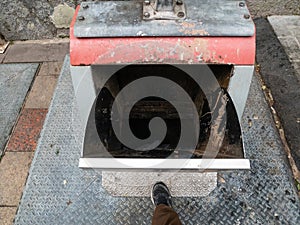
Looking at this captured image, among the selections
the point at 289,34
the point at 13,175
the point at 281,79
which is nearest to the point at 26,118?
the point at 13,175

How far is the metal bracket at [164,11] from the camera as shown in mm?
1251

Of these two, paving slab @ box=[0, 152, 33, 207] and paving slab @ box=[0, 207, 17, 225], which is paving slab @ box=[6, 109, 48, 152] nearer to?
paving slab @ box=[0, 152, 33, 207]

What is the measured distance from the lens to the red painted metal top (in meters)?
1.22

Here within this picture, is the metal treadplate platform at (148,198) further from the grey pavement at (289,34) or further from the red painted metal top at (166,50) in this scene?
the grey pavement at (289,34)

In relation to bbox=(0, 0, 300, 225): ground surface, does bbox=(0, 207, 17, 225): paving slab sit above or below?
below

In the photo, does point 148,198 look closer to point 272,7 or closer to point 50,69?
point 50,69

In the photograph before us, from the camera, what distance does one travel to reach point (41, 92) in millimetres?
2410

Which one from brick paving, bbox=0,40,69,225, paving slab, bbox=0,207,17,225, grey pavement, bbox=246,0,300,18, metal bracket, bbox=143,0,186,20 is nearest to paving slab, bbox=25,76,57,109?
brick paving, bbox=0,40,69,225

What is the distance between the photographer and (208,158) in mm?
1257

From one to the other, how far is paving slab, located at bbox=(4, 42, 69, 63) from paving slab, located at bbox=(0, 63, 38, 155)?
9cm

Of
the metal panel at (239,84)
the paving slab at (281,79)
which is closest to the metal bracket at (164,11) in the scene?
the metal panel at (239,84)

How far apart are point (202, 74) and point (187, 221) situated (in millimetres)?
763

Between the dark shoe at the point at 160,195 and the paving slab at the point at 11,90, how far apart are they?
1.11m

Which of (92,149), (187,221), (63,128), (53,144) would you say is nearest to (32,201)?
(53,144)
